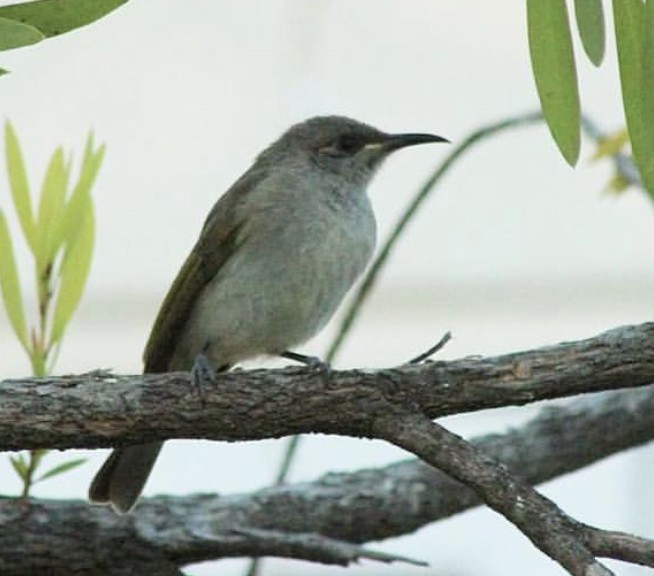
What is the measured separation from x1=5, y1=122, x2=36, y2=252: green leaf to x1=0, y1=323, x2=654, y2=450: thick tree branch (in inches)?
27.0

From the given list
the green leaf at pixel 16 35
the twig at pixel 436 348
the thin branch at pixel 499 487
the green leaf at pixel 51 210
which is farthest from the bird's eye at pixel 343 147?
the green leaf at pixel 16 35

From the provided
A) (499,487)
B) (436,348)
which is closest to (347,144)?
(436,348)

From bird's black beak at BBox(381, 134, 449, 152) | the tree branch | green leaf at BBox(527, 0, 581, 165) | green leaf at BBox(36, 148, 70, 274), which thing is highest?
bird's black beak at BBox(381, 134, 449, 152)

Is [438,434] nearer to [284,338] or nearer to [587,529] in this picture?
[587,529]

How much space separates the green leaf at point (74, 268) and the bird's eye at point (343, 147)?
1.27m

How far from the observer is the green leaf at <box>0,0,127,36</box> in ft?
8.55

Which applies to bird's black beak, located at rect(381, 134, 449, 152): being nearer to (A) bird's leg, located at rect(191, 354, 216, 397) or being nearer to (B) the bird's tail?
(B) the bird's tail

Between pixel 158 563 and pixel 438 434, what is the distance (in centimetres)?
119

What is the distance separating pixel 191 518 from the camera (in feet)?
13.0

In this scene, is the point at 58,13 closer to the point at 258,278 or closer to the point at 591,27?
the point at 591,27

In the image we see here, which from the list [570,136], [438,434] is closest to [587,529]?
[438,434]

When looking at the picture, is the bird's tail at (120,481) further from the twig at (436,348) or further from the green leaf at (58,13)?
the green leaf at (58,13)

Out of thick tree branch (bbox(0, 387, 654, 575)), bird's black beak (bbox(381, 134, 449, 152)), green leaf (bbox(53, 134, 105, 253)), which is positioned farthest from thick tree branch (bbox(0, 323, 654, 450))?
bird's black beak (bbox(381, 134, 449, 152))

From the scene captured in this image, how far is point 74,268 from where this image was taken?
3.74 m
